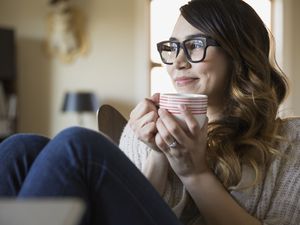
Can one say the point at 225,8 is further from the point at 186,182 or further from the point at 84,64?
the point at 84,64

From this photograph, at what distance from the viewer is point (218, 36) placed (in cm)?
107

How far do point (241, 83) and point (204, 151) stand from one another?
10.1 inches

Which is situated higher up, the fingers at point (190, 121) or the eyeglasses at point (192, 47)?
the eyeglasses at point (192, 47)

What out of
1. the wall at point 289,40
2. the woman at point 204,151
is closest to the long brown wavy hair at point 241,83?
the woman at point 204,151

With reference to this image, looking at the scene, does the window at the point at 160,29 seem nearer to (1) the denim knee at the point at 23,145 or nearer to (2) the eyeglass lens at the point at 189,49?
(2) the eyeglass lens at the point at 189,49

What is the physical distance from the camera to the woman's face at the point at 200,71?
1083 mm

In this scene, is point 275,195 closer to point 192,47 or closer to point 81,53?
point 192,47

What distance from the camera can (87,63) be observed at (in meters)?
3.64

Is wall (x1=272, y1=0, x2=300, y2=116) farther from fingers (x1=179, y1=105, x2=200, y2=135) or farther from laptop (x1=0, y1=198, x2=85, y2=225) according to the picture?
laptop (x1=0, y1=198, x2=85, y2=225)

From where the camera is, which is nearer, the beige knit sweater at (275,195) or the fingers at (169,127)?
the fingers at (169,127)

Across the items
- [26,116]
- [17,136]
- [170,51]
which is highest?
[170,51]

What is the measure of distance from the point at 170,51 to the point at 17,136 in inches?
17.7

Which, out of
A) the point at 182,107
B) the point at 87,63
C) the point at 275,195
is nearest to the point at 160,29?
the point at 87,63

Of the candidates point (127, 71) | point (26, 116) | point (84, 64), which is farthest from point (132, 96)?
point (26, 116)
